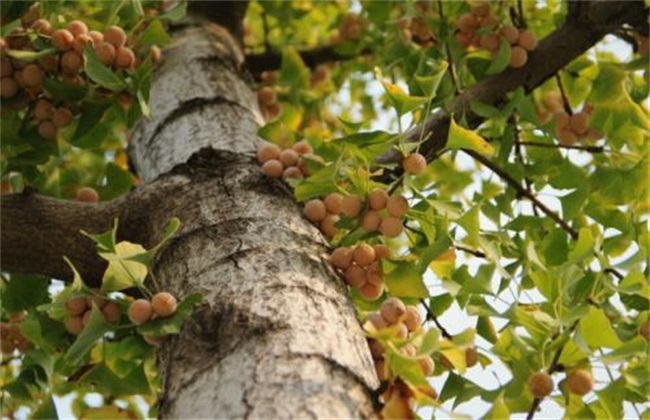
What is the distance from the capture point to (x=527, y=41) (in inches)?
79.8

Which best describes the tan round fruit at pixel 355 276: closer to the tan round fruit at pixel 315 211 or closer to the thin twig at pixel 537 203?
the tan round fruit at pixel 315 211

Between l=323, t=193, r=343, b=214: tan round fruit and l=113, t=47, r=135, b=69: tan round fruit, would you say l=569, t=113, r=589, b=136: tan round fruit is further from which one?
l=113, t=47, r=135, b=69: tan round fruit

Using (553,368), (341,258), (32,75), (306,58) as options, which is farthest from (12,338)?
(306,58)

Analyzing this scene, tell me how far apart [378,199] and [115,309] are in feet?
1.48

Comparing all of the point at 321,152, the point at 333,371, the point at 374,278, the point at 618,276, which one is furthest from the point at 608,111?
the point at 333,371

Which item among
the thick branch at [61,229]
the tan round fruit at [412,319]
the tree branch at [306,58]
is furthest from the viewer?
the tree branch at [306,58]

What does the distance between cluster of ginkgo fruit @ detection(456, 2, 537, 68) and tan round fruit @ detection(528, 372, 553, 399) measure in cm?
89

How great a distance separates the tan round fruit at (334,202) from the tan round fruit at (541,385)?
0.43 metres

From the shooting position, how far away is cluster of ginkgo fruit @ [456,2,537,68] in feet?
6.63

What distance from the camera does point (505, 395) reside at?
1.35 m

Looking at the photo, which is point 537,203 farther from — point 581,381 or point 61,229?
point 61,229

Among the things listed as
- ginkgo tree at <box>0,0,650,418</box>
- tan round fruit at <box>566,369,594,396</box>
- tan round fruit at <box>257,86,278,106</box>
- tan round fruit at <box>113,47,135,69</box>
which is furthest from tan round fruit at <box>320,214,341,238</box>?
tan round fruit at <box>257,86,278,106</box>

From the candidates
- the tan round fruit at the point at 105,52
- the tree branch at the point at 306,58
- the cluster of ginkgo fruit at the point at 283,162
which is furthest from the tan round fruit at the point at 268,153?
the tree branch at the point at 306,58

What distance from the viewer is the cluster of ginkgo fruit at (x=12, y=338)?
1.97 metres
